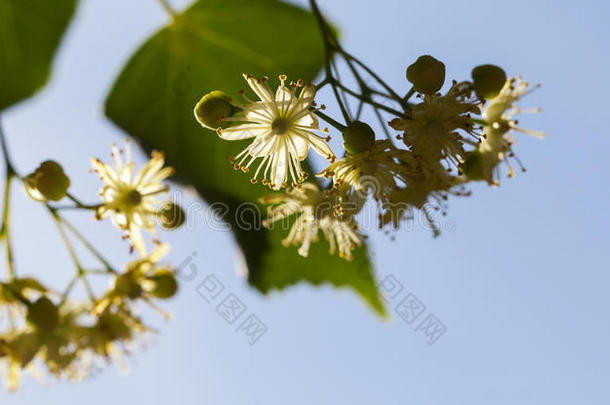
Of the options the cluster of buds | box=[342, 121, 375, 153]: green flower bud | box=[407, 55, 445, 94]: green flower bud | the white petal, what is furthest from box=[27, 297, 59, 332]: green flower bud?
box=[407, 55, 445, 94]: green flower bud

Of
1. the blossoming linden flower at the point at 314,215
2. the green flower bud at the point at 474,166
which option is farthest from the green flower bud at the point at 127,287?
the green flower bud at the point at 474,166

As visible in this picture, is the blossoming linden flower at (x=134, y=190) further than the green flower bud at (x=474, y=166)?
Yes

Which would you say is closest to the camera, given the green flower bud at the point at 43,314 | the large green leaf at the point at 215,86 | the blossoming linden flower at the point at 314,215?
the blossoming linden flower at the point at 314,215

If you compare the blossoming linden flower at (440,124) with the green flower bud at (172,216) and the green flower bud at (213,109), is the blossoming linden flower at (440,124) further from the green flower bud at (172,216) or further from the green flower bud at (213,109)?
the green flower bud at (172,216)

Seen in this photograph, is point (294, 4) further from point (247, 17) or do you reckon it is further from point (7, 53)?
point (7, 53)

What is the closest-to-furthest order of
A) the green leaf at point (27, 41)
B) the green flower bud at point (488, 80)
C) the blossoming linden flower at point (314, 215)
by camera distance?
the green flower bud at point (488, 80) < the blossoming linden flower at point (314, 215) < the green leaf at point (27, 41)

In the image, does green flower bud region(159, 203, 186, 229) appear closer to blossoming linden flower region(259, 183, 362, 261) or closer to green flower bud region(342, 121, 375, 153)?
blossoming linden flower region(259, 183, 362, 261)
